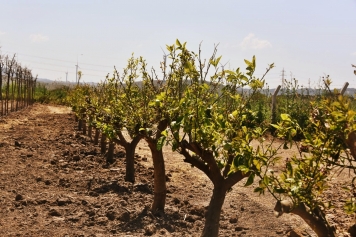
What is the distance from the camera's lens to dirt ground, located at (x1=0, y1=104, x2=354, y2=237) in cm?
529

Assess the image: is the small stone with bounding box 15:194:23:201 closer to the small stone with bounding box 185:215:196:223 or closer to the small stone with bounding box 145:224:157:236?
the small stone with bounding box 145:224:157:236

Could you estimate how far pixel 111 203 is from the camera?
20.2 ft

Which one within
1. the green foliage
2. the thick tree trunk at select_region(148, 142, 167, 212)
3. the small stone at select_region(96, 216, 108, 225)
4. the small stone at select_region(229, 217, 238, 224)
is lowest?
the small stone at select_region(96, 216, 108, 225)

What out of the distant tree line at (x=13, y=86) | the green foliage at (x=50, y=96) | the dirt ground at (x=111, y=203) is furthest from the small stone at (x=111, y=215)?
the green foliage at (x=50, y=96)

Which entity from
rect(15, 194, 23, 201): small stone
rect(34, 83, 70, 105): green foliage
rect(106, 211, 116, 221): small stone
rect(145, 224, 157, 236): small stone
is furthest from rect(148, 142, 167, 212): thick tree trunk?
rect(34, 83, 70, 105): green foliage

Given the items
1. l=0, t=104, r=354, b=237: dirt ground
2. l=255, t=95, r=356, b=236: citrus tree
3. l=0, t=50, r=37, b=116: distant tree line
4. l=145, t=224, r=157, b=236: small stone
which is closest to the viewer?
l=255, t=95, r=356, b=236: citrus tree

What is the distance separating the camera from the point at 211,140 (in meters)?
3.77

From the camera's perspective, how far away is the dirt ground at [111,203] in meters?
5.29

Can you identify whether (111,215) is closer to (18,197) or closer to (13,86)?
(18,197)

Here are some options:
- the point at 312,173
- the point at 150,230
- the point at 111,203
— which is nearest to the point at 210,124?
the point at 312,173

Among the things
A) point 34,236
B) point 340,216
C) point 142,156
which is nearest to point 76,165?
point 142,156

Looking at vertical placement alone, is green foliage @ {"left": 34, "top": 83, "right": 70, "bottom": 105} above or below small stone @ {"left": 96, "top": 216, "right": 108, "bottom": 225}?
above

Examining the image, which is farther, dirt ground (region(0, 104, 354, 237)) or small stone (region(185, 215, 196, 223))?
small stone (region(185, 215, 196, 223))

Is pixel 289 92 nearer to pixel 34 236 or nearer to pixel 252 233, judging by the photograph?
pixel 252 233
